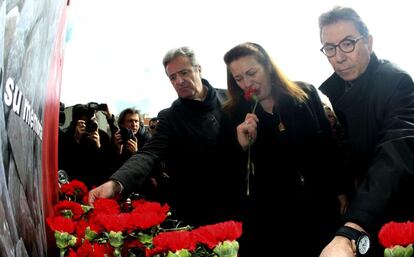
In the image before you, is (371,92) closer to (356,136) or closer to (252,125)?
(356,136)

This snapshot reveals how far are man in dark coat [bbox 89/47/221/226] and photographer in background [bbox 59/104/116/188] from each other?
1.31 meters

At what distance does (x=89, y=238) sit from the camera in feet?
4.14

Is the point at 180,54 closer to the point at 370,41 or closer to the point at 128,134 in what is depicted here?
the point at 370,41

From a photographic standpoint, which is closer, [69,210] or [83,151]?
[69,210]

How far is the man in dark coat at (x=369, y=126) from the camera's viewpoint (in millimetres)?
1290

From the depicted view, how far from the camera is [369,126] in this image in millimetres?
1692

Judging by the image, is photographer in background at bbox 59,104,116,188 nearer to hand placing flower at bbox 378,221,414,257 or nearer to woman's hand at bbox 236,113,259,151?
woman's hand at bbox 236,113,259,151

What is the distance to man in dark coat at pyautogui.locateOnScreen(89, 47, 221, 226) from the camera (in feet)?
7.95

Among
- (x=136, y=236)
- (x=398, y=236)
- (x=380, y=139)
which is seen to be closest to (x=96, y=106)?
(x=380, y=139)

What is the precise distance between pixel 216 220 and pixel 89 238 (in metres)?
1.22

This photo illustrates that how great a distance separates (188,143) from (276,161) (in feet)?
1.62

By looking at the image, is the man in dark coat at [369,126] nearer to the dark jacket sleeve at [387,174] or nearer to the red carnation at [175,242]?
the dark jacket sleeve at [387,174]

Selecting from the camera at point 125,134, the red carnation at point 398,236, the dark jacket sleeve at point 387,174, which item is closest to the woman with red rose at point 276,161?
the dark jacket sleeve at point 387,174

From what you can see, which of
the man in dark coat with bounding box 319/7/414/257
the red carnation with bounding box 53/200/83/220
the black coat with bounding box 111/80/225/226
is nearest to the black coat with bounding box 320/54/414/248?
the man in dark coat with bounding box 319/7/414/257
